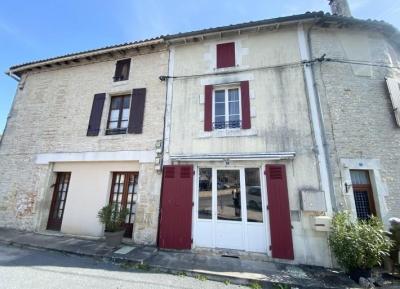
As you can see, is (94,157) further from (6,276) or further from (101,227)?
(6,276)

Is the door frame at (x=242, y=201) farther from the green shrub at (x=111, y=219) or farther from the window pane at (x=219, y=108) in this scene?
the green shrub at (x=111, y=219)

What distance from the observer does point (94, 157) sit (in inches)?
283

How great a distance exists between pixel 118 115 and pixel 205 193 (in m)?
4.57

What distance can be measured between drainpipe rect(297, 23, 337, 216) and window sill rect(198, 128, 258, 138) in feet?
5.75

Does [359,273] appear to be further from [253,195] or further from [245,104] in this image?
[245,104]

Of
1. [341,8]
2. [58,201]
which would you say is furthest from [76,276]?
[341,8]

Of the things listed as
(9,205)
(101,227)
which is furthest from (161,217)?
(9,205)

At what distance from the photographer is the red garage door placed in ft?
19.0

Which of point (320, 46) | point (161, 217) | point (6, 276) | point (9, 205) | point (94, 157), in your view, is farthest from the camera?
point (9, 205)

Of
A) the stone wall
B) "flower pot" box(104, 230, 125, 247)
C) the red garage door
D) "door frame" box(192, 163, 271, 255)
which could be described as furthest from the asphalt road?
the stone wall

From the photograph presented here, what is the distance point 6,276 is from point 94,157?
3.87m

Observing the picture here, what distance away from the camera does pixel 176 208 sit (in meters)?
6.00

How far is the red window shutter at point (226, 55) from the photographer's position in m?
7.01

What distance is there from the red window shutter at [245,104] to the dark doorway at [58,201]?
7.09 metres
